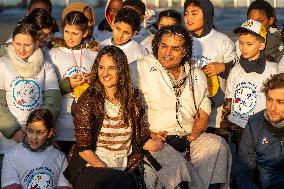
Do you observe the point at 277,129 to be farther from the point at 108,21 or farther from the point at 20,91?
the point at 108,21

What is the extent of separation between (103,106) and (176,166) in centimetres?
74

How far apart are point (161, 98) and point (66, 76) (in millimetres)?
998

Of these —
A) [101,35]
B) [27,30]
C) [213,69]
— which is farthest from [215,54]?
[27,30]

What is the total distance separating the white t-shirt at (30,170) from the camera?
18.1ft

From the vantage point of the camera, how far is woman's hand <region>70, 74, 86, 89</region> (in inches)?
237

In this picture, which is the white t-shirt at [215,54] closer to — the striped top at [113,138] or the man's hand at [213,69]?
the man's hand at [213,69]

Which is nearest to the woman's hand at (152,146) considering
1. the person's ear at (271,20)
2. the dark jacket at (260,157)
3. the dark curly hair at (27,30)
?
the dark jacket at (260,157)

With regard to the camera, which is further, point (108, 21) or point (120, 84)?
point (108, 21)

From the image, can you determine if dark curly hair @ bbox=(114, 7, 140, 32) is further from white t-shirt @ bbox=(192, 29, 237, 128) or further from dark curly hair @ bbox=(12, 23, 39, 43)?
dark curly hair @ bbox=(12, 23, 39, 43)

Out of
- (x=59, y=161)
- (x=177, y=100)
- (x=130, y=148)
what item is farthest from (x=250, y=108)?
(x=59, y=161)

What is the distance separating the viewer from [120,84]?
5383mm

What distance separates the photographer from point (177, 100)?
5.68 metres

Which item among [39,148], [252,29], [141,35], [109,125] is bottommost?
[39,148]

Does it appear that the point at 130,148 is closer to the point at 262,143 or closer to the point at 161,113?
the point at 161,113
